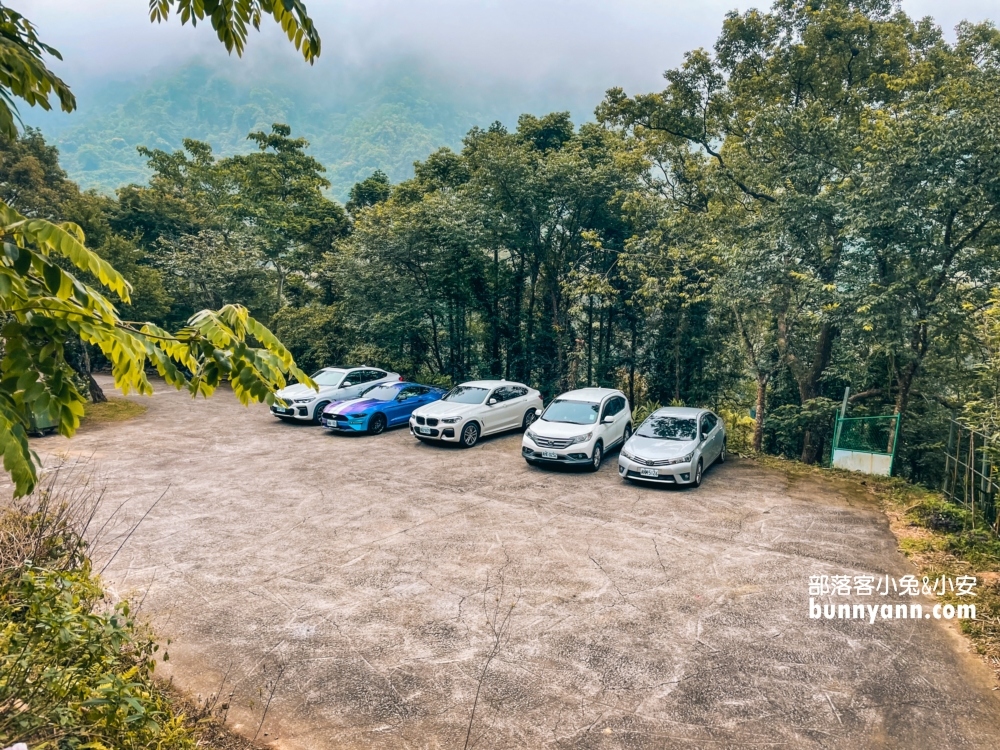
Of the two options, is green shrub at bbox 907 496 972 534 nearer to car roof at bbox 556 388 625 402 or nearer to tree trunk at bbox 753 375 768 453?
tree trunk at bbox 753 375 768 453

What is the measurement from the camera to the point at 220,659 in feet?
17.8

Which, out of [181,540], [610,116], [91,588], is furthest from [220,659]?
[610,116]

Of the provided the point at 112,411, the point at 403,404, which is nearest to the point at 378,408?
the point at 403,404

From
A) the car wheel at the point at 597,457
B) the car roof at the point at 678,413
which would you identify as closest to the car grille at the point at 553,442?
the car wheel at the point at 597,457

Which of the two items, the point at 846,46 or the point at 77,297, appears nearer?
the point at 77,297

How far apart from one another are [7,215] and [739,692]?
19.9 ft

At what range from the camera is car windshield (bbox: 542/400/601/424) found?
12820 mm

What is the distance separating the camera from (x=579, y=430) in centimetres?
1231

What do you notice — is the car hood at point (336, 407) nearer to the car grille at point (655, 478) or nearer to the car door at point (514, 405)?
the car door at point (514, 405)

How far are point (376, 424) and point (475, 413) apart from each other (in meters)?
3.26

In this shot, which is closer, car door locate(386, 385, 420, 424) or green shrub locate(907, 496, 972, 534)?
green shrub locate(907, 496, 972, 534)

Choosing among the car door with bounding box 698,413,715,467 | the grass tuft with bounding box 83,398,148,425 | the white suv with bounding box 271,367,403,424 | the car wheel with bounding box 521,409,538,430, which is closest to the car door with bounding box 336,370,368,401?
the white suv with bounding box 271,367,403,424

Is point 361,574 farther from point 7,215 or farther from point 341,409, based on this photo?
point 341,409

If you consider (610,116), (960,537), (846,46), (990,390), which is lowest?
(960,537)
